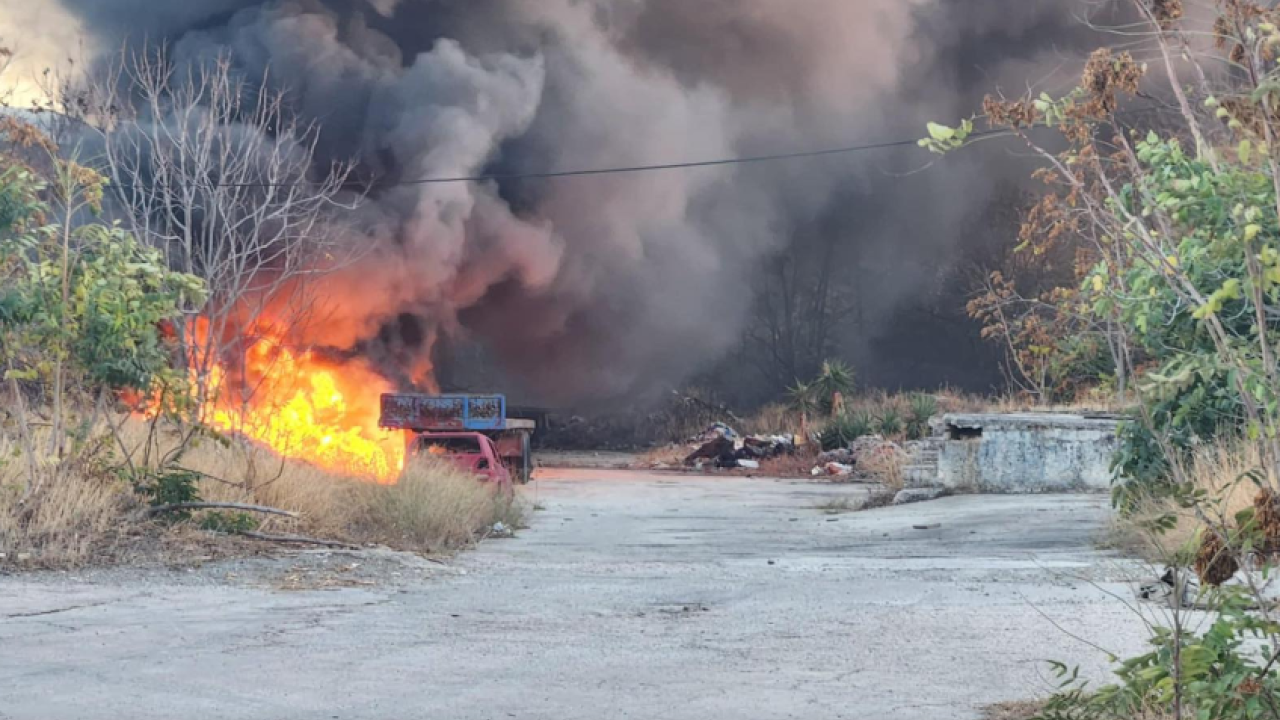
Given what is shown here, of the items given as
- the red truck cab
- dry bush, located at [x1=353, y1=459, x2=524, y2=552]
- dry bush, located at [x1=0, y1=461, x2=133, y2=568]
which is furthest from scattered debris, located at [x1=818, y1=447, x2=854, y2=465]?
dry bush, located at [x1=0, y1=461, x2=133, y2=568]

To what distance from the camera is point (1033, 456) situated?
2144 centimetres

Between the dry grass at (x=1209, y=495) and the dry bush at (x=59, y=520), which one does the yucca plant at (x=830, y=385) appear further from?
the dry bush at (x=59, y=520)

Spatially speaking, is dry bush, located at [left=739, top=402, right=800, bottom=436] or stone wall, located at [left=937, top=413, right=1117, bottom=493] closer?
stone wall, located at [left=937, top=413, right=1117, bottom=493]

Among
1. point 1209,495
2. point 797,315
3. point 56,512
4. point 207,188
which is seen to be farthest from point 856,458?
point 56,512

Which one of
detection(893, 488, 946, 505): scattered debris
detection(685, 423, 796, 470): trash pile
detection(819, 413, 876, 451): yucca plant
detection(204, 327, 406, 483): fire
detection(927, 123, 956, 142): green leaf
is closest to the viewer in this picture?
detection(927, 123, 956, 142): green leaf

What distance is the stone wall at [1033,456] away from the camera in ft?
69.6

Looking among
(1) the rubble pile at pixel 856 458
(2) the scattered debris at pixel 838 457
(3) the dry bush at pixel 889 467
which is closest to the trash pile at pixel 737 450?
(1) the rubble pile at pixel 856 458

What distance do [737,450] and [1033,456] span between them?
14501mm

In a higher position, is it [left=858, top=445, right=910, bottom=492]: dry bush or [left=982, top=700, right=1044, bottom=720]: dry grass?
[left=858, top=445, right=910, bottom=492]: dry bush

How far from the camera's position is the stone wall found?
69.6ft

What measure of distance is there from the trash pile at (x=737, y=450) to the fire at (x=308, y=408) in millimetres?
8728

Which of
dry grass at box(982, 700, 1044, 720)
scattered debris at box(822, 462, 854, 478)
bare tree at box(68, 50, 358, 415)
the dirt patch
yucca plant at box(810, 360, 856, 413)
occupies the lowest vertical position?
dry grass at box(982, 700, 1044, 720)

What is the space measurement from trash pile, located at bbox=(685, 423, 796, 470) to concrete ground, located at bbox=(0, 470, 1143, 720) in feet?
66.9

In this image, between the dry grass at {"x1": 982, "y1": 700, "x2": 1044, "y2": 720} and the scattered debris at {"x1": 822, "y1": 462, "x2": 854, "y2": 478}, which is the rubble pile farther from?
the dry grass at {"x1": 982, "y1": 700, "x2": 1044, "y2": 720}
